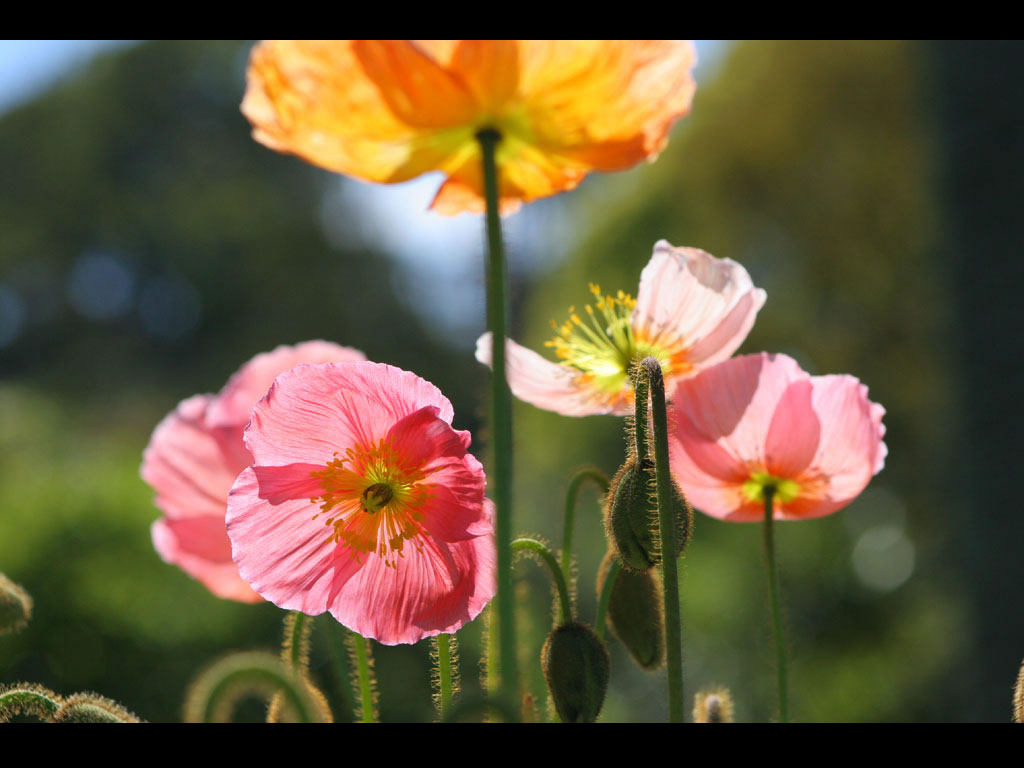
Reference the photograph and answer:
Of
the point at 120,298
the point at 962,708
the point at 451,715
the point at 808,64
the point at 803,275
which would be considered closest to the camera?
the point at 451,715

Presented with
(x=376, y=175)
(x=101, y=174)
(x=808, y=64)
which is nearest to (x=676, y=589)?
(x=376, y=175)

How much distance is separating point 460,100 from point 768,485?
0.75ft

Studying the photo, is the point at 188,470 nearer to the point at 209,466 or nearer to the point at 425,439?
the point at 209,466

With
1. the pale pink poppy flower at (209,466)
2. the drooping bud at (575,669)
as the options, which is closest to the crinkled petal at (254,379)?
the pale pink poppy flower at (209,466)

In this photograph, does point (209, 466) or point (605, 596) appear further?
point (209, 466)

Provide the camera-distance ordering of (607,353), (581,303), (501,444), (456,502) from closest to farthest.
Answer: (501,444) → (456,502) → (607,353) → (581,303)

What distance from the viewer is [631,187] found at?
7.14 m

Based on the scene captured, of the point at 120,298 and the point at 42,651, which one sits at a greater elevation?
the point at 120,298

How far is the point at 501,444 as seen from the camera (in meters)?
Result: 0.31

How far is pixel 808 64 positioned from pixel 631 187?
4.24ft

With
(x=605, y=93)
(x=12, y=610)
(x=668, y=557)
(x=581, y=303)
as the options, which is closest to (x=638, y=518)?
(x=668, y=557)

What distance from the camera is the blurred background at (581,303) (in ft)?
8.86

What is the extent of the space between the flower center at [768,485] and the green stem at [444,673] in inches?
6.6

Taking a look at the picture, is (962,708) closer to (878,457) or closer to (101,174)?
(878,457)
